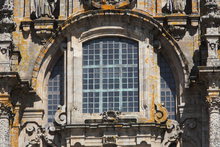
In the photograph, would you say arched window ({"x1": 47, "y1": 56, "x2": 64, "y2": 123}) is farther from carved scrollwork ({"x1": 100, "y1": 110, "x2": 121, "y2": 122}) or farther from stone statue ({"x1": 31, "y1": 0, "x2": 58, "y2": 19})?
carved scrollwork ({"x1": 100, "y1": 110, "x2": 121, "y2": 122})

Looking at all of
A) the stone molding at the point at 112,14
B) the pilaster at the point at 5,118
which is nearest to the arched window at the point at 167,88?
the stone molding at the point at 112,14

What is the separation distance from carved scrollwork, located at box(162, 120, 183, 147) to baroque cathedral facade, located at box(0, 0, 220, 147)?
3 centimetres

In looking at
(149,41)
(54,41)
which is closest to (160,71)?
(149,41)

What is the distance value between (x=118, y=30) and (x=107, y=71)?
151cm

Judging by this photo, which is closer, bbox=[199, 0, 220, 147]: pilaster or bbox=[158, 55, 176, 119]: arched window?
bbox=[199, 0, 220, 147]: pilaster

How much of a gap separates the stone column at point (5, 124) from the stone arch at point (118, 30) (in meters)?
1.80

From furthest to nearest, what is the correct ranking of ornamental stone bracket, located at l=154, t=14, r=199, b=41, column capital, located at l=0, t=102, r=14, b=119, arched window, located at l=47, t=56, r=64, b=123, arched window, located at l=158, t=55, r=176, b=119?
arched window, located at l=47, t=56, r=64, b=123 → ornamental stone bracket, located at l=154, t=14, r=199, b=41 → arched window, located at l=158, t=55, r=176, b=119 → column capital, located at l=0, t=102, r=14, b=119

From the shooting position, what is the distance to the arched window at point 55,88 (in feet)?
142

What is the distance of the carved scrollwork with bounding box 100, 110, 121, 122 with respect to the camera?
137ft

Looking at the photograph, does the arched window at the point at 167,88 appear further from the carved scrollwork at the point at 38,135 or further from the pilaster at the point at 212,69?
the carved scrollwork at the point at 38,135

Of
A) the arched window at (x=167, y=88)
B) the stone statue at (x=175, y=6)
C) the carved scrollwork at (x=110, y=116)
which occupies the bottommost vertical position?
the carved scrollwork at (x=110, y=116)

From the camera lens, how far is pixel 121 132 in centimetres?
4181

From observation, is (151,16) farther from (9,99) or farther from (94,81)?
(9,99)

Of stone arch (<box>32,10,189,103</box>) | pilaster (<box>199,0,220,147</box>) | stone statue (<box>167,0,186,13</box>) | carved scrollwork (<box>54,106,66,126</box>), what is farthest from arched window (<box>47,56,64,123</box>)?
pilaster (<box>199,0,220,147</box>)
